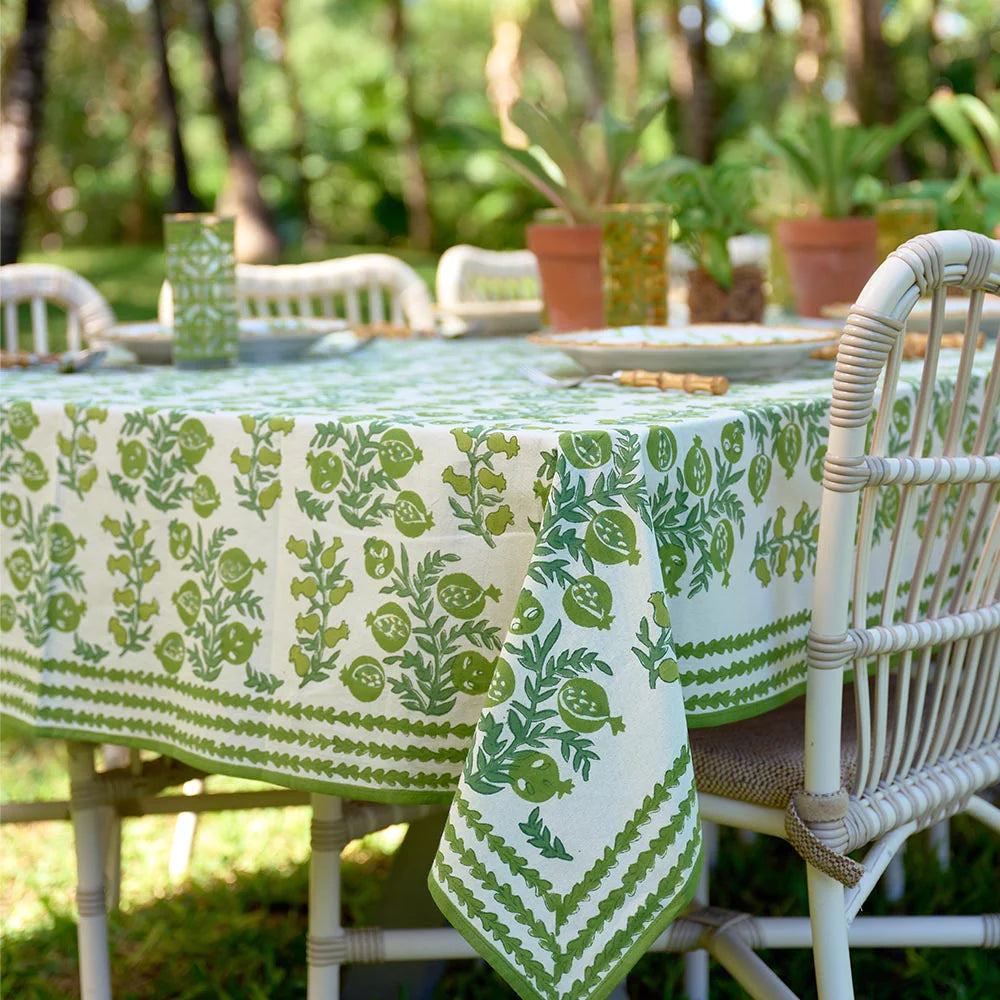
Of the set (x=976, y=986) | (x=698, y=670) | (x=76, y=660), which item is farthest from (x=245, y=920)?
(x=698, y=670)

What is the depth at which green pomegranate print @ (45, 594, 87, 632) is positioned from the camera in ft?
4.91

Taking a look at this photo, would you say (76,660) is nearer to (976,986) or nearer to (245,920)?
(245,920)

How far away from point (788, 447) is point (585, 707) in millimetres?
399

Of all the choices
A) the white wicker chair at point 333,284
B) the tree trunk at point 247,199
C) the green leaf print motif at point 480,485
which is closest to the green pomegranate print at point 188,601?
the green leaf print motif at point 480,485

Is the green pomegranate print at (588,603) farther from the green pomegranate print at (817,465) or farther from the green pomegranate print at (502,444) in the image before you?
the green pomegranate print at (817,465)

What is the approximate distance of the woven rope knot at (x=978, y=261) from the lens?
4.19ft

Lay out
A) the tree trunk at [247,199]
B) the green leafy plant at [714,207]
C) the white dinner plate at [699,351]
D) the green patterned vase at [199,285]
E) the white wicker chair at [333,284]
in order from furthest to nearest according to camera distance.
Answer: the tree trunk at [247,199], the white wicker chair at [333,284], the green leafy plant at [714,207], the green patterned vase at [199,285], the white dinner plate at [699,351]

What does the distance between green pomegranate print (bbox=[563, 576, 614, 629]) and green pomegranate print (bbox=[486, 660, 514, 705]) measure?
7 cm

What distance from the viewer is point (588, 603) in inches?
46.3

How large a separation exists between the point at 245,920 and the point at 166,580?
113 centimetres

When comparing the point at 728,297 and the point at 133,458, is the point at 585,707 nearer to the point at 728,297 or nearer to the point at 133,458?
the point at 133,458

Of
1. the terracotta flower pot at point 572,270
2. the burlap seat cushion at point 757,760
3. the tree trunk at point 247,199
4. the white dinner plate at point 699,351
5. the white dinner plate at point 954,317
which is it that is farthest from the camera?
the tree trunk at point 247,199

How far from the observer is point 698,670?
4.23ft

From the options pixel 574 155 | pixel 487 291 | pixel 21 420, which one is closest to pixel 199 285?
pixel 21 420
